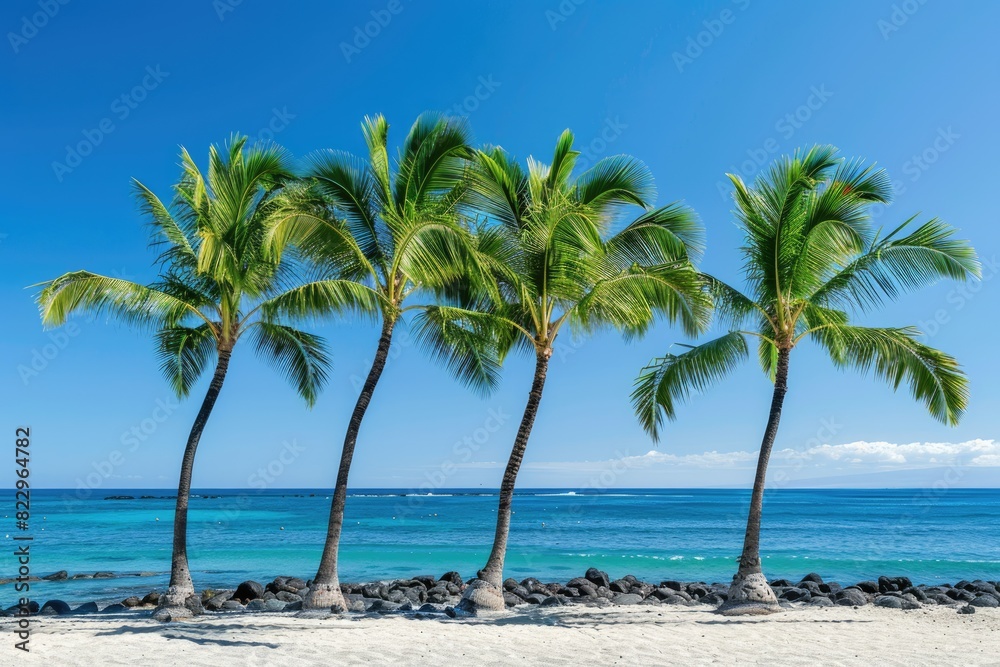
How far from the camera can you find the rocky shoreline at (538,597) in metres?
13.6

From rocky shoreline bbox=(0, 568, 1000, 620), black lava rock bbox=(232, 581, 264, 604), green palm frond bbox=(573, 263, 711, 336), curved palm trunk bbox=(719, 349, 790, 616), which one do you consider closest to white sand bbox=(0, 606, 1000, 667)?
curved palm trunk bbox=(719, 349, 790, 616)

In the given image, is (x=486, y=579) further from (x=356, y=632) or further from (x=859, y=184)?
(x=859, y=184)

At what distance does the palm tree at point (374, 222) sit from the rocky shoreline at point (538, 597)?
2.11m

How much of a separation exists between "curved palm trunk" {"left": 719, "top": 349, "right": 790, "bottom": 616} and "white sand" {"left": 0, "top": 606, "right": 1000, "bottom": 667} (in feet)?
1.10

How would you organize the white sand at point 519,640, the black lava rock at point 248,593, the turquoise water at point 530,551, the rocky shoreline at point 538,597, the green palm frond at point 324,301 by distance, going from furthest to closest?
the turquoise water at point 530,551 → the black lava rock at point 248,593 → the rocky shoreline at point 538,597 → the green palm frond at point 324,301 → the white sand at point 519,640

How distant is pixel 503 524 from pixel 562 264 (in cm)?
449

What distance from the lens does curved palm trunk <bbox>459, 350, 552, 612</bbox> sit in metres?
12.5

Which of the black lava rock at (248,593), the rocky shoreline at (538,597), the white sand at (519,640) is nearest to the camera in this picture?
the white sand at (519,640)

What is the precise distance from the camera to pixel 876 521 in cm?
5491

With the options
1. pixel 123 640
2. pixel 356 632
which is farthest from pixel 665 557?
pixel 123 640

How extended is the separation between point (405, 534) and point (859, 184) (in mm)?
36182

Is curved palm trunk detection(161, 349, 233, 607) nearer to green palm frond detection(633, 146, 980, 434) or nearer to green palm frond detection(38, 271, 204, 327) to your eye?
green palm frond detection(38, 271, 204, 327)

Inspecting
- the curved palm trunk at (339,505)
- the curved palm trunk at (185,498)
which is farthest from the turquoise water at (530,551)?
the curved palm trunk at (339,505)

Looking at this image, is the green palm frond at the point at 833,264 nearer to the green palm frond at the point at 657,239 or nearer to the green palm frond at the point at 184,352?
the green palm frond at the point at 657,239
